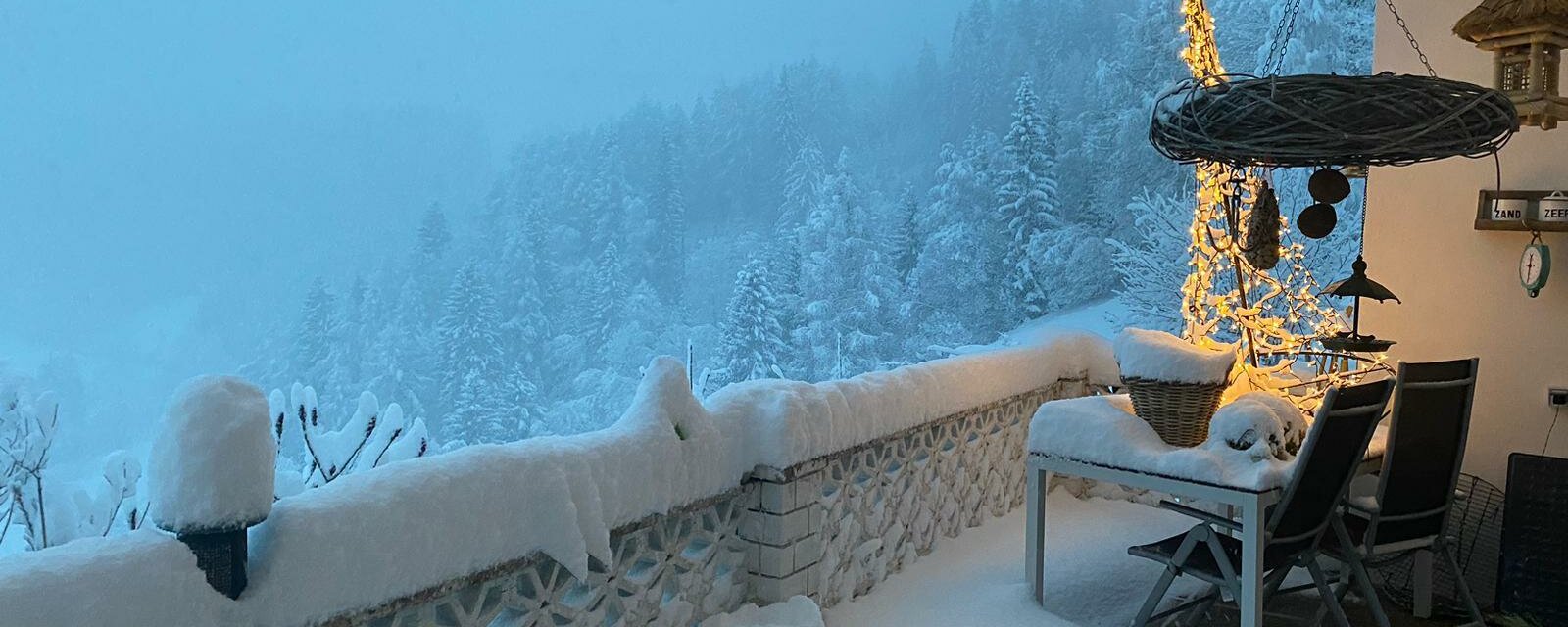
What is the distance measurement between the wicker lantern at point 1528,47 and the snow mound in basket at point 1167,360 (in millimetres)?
968

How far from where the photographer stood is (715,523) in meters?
2.98

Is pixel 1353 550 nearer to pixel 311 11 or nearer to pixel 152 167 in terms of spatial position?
pixel 152 167

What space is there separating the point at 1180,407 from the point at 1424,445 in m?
0.71

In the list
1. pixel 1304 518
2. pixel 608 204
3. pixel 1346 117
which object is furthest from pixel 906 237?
pixel 1346 117

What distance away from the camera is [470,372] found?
21781 millimetres

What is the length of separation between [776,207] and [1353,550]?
2081cm

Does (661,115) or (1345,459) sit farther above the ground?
(661,115)

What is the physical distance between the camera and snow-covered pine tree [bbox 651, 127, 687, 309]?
919 inches

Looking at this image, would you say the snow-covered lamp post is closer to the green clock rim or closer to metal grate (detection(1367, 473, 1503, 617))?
metal grate (detection(1367, 473, 1503, 617))

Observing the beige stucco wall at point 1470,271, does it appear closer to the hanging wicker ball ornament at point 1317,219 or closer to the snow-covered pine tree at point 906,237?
the hanging wicker ball ornament at point 1317,219

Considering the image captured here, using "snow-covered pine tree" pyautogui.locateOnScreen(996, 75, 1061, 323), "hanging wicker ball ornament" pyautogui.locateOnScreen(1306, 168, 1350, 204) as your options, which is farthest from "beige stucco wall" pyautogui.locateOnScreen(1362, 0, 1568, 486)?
"snow-covered pine tree" pyautogui.locateOnScreen(996, 75, 1061, 323)

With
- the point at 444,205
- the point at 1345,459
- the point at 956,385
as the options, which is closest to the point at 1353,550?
the point at 1345,459

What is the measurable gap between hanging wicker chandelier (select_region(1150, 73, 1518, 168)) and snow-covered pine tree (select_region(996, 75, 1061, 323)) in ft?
58.9

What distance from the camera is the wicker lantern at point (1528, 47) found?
9.07ft
